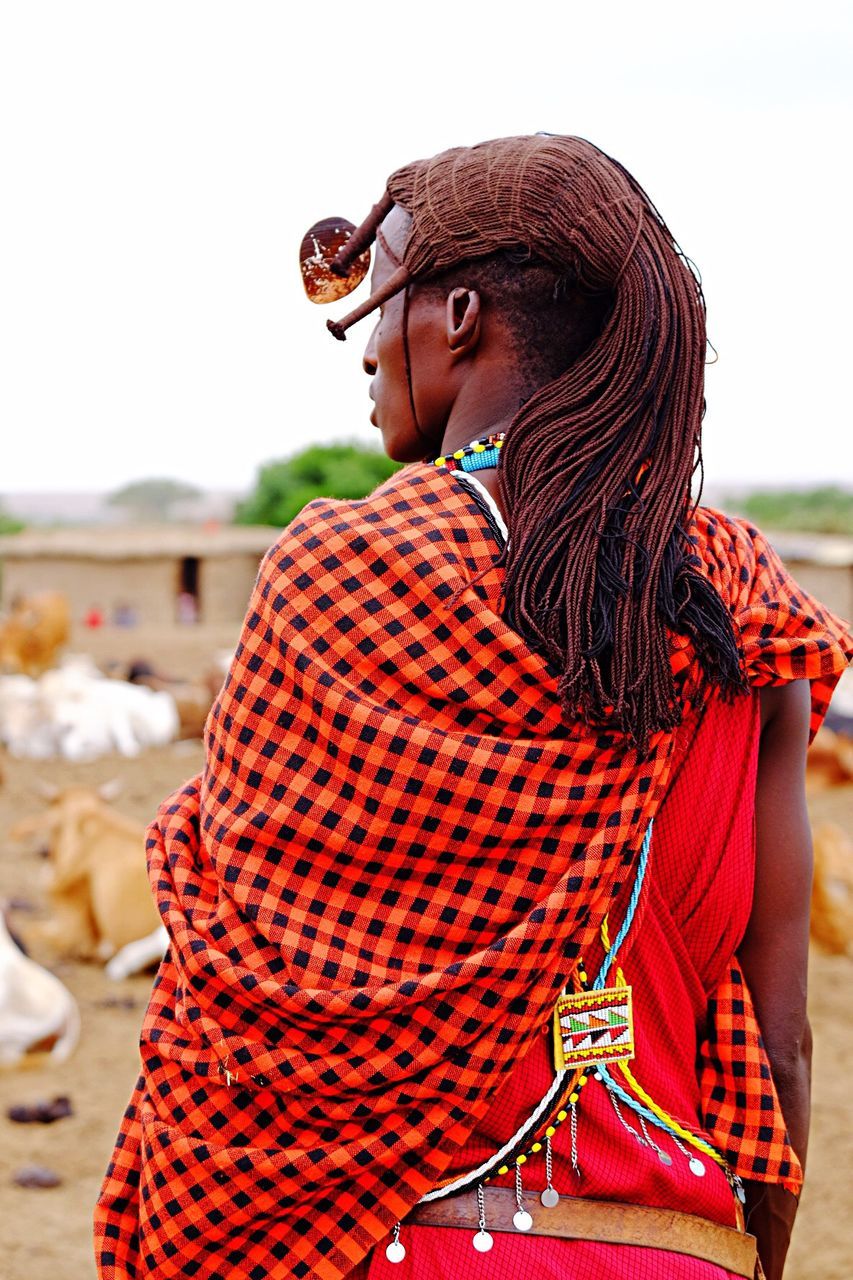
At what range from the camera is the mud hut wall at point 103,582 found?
2130cm

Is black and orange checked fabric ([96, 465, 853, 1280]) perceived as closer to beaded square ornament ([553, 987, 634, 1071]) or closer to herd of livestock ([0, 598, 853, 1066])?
beaded square ornament ([553, 987, 634, 1071])

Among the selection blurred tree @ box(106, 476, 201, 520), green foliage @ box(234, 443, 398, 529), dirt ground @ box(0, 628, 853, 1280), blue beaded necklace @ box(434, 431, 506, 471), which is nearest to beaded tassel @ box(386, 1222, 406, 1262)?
blue beaded necklace @ box(434, 431, 506, 471)

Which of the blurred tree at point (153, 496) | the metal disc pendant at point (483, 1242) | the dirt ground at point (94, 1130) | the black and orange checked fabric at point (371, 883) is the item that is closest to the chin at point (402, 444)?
the black and orange checked fabric at point (371, 883)

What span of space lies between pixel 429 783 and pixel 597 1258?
53cm

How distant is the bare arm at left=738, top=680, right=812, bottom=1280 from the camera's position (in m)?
1.49

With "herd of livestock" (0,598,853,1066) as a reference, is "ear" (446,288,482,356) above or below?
above

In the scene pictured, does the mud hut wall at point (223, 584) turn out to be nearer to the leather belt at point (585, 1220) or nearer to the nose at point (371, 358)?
the nose at point (371, 358)

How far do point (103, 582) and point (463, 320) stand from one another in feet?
68.1

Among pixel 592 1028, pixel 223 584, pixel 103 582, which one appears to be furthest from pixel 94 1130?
pixel 223 584

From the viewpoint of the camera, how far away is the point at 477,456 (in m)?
1.45

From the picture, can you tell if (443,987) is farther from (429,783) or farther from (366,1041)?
(429,783)

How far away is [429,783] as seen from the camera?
129cm

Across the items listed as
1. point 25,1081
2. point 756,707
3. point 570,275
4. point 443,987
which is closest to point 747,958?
point 756,707

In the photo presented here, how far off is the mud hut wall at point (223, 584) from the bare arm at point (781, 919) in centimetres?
2130
